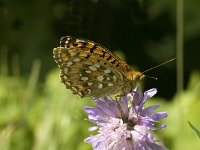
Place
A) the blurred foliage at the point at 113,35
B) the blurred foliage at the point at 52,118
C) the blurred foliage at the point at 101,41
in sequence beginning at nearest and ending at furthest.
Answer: the blurred foliage at the point at 52,118, the blurred foliage at the point at 101,41, the blurred foliage at the point at 113,35

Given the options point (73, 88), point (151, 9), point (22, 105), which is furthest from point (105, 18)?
point (73, 88)

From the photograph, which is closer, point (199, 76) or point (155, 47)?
point (199, 76)

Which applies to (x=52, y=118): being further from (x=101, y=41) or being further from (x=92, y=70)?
(x=101, y=41)

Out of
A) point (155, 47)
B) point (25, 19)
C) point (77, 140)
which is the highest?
point (25, 19)

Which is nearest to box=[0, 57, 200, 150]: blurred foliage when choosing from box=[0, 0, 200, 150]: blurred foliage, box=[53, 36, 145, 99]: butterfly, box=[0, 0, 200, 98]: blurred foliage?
box=[0, 0, 200, 150]: blurred foliage

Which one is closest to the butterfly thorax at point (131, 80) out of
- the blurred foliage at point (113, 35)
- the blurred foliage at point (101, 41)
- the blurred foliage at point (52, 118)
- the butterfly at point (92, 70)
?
the butterfly at point (92, 70)

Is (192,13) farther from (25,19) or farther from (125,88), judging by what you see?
(125,88)

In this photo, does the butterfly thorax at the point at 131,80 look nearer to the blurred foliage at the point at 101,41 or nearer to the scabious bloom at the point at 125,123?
the scabious bloom at the point at 125,123
